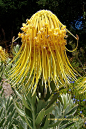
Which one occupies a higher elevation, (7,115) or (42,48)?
(42,48)

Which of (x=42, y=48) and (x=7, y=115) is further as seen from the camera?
(x=7, y=115)

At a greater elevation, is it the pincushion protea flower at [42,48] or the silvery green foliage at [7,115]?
the pincushion protea flower at [42,48]

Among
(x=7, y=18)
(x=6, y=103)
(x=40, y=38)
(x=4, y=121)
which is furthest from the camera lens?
(x=7, y=18)

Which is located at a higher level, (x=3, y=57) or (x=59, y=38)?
(x=3, y=57)

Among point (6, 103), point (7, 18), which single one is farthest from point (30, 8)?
point (6, 103)

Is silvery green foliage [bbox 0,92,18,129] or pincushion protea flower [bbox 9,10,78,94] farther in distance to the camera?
silvery green foliage [bbox 0,92,18,129]

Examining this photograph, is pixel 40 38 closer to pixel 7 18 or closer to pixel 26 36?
pixel 26 36

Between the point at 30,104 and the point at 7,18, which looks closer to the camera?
the point at 30,104

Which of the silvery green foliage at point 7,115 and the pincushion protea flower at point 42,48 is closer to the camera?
the pincushion protea flower at point 42,48

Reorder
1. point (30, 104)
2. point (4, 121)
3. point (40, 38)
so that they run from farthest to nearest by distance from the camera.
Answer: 1. point (4, 121)
2. point (30, 104)
3. point (40, 38)

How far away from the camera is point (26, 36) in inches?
23.7

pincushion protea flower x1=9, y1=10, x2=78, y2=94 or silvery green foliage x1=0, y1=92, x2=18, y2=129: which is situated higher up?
pincushion protea flower x1=9, y1=10, x2=78, y2=94

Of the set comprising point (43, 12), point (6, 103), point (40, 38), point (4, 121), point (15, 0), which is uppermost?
point (15, 0)

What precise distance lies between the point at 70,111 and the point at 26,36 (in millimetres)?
869
